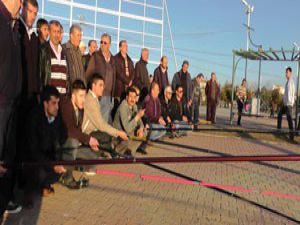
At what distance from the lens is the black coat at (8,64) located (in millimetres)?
3226

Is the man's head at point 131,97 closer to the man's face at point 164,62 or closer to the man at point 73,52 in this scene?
the man at point 73,52

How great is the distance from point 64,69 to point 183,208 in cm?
262

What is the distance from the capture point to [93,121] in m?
5.63

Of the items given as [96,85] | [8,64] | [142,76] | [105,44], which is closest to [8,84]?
[8,64]

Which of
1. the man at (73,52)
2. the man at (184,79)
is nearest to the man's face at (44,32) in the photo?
the man at (73,52)

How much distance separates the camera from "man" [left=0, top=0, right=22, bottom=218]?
3248mm

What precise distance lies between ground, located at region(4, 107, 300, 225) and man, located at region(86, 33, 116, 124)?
1269mm

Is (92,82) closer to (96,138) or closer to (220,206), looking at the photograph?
(96,138)

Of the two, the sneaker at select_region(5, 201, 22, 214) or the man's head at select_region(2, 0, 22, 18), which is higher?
the man's head at select_region(2, 0, 22, 18)

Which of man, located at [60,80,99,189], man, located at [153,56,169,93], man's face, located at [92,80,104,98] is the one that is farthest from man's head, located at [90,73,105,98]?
man, located at [153,56,169,93]

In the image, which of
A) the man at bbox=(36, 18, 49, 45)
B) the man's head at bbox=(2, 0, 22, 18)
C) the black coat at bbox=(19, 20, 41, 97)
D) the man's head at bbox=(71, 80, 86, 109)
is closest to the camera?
the man's head at bbox=(2, 0, 22, 18)

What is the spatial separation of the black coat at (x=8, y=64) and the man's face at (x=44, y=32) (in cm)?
219

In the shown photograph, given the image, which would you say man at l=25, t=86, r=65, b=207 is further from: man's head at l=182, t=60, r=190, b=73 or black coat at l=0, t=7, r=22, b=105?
man's head at l=182, t=60, r=190, b=73

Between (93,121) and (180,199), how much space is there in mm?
1674
